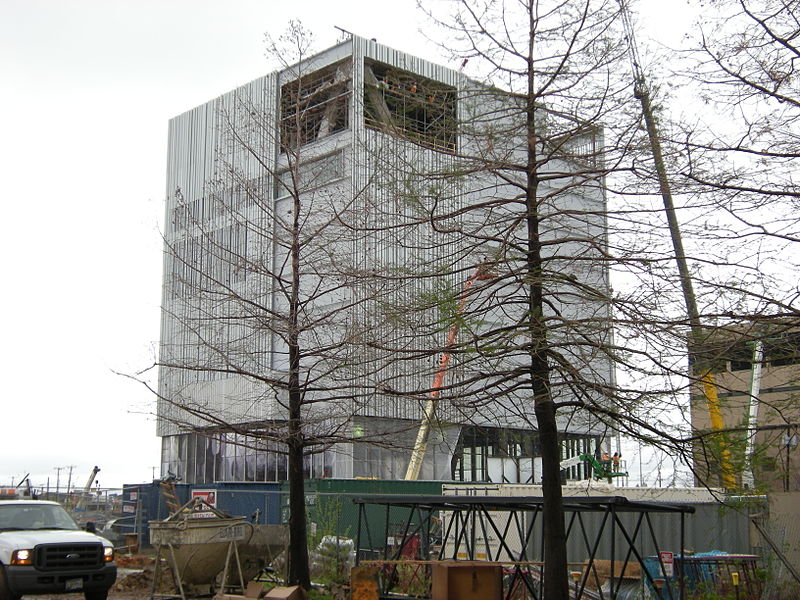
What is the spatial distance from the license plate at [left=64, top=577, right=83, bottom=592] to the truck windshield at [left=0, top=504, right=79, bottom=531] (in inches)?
62.8

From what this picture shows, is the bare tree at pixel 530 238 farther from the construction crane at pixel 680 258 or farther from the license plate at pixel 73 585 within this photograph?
the license plate at pixel 73 585

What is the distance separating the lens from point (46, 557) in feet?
48.6

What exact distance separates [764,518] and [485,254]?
919 cm

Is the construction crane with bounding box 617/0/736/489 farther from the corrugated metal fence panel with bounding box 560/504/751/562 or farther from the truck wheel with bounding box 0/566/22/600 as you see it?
the truck wheel with bounding box 0/566/22/600

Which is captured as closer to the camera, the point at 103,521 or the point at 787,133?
the point at 787,133

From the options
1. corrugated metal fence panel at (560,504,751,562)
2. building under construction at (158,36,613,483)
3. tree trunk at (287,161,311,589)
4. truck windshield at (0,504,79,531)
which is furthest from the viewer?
corrugated metal fence panel at (560,504,751,562)

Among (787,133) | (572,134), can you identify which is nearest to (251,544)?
(572,134)

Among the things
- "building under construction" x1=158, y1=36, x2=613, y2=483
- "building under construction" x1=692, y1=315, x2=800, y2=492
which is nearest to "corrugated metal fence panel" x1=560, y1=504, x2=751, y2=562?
"building under construction" x1=158, y1=36, x2=613, y2=483

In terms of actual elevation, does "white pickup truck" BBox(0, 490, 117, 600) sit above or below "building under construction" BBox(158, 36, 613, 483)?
below

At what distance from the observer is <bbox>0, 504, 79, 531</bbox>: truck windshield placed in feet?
52.5

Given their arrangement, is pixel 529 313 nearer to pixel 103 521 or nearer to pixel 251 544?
pixel 251 544

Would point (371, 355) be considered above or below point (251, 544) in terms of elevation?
above

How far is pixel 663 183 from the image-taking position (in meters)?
12.3

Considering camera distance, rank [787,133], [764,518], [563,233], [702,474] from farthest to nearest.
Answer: [764,518] → [563,233] → [702,474] → [787,133]
